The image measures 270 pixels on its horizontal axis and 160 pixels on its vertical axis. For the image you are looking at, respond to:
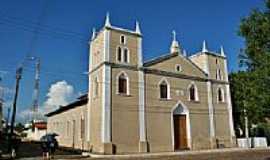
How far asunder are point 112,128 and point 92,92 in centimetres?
471

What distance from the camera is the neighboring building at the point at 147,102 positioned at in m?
25.4

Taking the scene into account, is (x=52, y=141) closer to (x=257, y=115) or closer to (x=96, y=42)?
(x=96, y=42)

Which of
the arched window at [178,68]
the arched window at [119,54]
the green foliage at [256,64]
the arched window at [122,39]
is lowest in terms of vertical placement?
the green foliage at [256,64]

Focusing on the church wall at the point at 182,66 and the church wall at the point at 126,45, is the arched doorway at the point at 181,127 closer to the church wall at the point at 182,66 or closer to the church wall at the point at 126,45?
the church wall at the point at 182,66

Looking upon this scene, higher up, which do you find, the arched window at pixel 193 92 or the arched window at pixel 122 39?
the arched window at pixel 122 39

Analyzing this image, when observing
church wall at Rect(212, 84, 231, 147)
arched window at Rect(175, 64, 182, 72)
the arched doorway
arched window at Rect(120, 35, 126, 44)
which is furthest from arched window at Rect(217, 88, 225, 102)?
arched window at Rect(120, 35, 126, 44)

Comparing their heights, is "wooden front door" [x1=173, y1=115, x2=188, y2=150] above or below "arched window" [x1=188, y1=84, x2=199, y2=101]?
below

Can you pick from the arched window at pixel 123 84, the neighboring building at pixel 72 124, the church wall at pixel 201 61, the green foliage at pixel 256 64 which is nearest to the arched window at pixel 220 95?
the church wall at pixel 201 61

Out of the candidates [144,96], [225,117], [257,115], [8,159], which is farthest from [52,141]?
[225,117]

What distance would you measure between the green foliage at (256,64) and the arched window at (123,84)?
1481 centimetres

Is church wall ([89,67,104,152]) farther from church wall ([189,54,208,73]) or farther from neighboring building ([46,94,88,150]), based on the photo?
church wall ([189,54,208,73])

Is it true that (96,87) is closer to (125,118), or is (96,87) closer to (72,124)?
(125,118)

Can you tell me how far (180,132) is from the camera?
2931cm

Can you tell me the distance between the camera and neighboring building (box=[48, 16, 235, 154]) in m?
25.4
